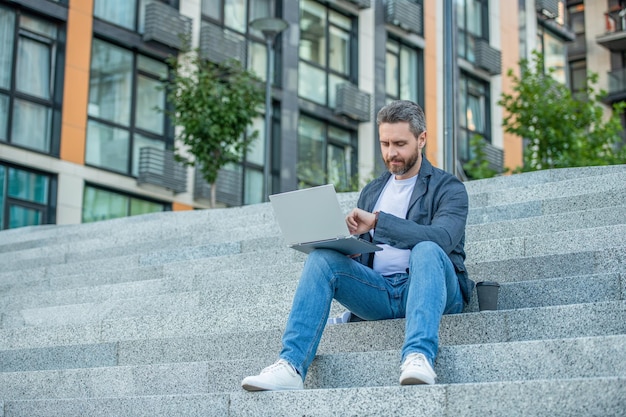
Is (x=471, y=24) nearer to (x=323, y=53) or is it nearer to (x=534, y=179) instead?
(x=323, y=53)

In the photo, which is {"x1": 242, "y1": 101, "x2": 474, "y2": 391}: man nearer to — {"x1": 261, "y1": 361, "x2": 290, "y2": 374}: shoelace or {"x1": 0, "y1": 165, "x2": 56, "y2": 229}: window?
{"x1": 261, "y1": 361, "x2": 290, "y2": 374}: shoelace

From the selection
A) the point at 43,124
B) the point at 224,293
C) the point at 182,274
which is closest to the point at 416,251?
the point at 224,293

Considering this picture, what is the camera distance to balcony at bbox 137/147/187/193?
21547 mm

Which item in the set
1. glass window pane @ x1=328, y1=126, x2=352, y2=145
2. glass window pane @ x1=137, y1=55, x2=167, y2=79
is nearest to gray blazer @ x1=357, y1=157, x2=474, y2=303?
glass window pane @ x1=137, y1=55, x2=167, y2=79

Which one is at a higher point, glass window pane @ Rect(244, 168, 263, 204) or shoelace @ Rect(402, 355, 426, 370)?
glass window pane @ Rect(244, 168, 263, 204)

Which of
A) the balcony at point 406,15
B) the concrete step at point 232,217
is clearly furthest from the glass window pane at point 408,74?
the concrete step at point 232,217

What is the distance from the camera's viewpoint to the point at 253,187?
2433 centimetres

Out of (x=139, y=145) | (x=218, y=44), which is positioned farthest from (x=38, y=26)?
(x=218, y=44)

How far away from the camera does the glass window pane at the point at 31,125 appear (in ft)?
64.6

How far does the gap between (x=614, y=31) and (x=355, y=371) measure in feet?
119

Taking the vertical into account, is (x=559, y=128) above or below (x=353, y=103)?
below

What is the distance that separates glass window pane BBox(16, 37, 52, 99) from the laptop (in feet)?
51.7

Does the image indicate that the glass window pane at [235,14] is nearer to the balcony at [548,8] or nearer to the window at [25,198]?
the window at [25,198]

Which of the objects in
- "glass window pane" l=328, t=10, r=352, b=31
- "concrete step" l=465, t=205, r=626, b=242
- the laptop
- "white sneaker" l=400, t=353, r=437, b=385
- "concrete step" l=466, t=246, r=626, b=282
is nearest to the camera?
"white sneaker" l=400, t=353, r=437, b=385
